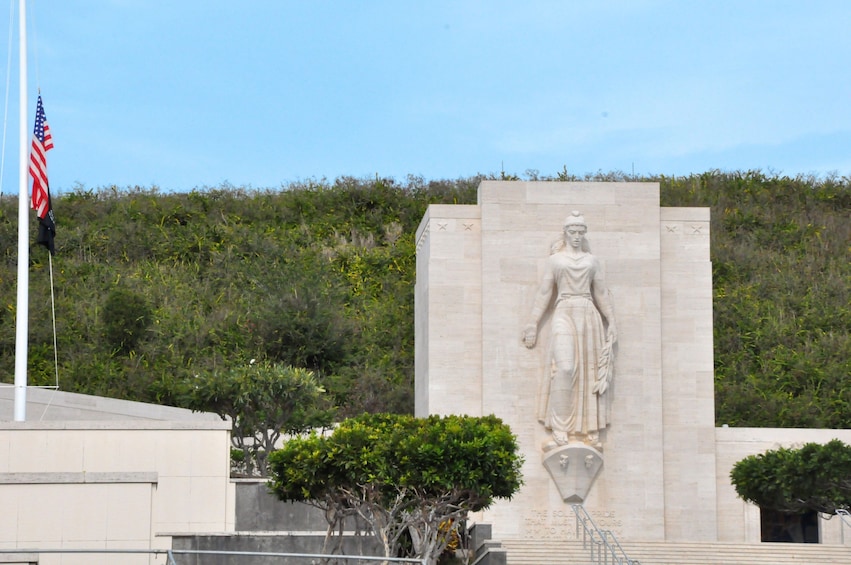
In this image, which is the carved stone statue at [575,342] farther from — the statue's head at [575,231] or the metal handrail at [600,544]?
the metal handrail at [600,544]

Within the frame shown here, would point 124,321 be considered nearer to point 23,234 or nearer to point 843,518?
point 23,234

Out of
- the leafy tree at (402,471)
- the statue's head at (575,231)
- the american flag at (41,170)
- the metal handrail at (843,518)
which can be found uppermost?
the american flag at (41,170)

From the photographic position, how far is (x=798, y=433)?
2702 cm

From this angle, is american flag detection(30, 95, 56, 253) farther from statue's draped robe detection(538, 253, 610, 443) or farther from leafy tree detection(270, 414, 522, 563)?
statue's draped robe detection(538, 253, 610, 443)

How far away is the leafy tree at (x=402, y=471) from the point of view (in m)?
19.6

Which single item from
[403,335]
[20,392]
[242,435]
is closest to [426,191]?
[403,335]

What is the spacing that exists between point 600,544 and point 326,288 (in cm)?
2272

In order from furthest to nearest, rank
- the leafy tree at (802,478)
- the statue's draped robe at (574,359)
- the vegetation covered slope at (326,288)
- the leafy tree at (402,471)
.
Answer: the vegetation covered slope at (326,288) → the statue's draped robe at (574,359) → the leafy tree at (802,478) → the leafy tree at (402,471)

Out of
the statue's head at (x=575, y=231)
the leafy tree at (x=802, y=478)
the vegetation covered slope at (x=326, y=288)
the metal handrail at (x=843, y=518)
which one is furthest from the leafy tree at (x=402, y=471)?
the vegetation covered slope at (x=326, y=288)

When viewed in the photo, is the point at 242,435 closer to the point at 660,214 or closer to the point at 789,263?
the point at 660,214

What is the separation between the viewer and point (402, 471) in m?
19.6

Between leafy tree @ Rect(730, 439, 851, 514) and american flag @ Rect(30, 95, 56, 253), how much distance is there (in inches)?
508

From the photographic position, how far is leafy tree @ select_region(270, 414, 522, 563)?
64.2 ft

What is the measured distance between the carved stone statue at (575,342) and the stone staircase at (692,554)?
310 cm
